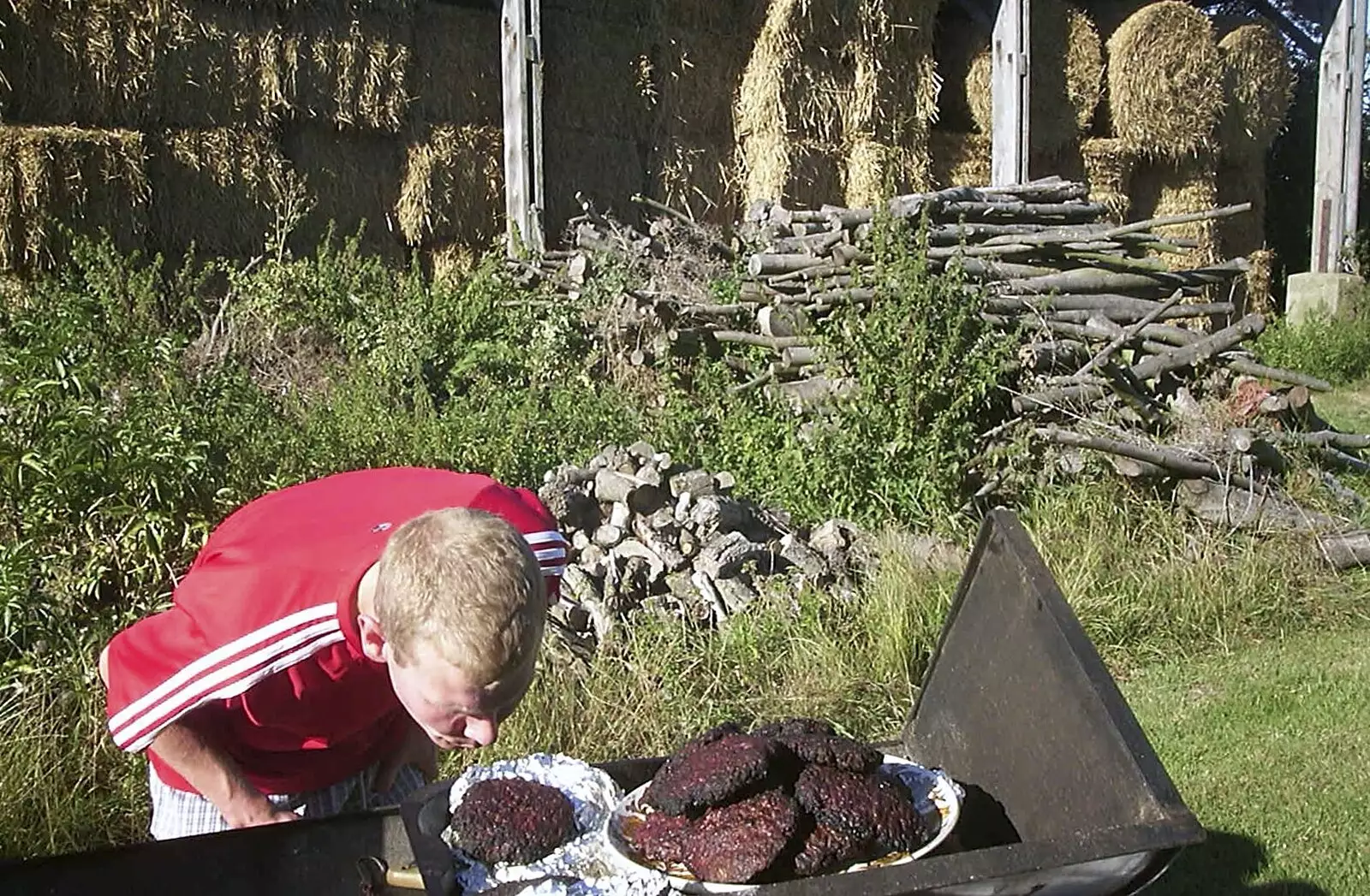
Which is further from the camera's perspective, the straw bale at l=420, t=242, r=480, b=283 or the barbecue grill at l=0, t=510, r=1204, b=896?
the straw bale at l=420, t=242, r=480, b=283

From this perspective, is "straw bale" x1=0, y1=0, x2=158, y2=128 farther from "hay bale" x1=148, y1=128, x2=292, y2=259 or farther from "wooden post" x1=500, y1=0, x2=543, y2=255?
"wooden post" x1=500, y1=0, x2=543, y2=255

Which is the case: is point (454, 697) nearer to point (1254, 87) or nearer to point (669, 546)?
point (669, 546)

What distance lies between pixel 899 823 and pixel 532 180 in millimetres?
7544

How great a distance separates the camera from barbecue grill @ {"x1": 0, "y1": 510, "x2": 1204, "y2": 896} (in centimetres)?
179

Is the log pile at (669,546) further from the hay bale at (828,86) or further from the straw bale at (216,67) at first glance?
the hay bale at (828,86)

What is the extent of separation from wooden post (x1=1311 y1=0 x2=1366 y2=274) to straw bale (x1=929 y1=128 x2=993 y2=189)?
4041 mm

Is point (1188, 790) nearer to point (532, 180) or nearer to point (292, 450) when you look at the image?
point (292, 450)

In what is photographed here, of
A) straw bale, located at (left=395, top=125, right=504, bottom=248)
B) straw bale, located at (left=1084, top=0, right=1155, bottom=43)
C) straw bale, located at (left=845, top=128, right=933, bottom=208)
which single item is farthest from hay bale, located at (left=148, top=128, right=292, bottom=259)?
straw bale, located at (left=1084, top=0, right=1155, bottom=43)

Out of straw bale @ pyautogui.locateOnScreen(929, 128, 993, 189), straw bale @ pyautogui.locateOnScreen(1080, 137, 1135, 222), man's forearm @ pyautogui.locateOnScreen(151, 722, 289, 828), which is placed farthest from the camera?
straw bale @ pyautogui.locateOnScreen(1080, 137, 1135, 222)

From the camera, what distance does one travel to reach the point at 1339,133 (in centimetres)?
1269

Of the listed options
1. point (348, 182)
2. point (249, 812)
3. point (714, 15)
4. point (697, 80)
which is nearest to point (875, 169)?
point (697, 80)

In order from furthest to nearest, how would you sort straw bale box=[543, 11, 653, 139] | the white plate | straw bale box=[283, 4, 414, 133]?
1. straw bale box=[543, 11, 653, 139]
2. straw bale box=[283, 4, 414, 133]
3. the white plate

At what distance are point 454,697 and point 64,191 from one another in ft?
21.2

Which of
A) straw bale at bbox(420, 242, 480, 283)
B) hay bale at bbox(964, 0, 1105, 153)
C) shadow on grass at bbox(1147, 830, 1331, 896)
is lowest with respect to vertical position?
shadow on grass at bbox(1147, 830, 1331, 896)
